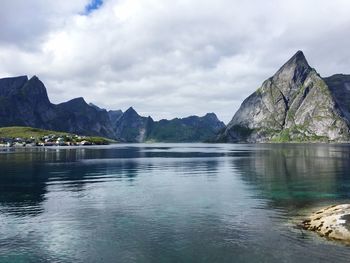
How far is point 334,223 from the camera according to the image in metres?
45.2

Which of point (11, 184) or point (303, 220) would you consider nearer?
point (303, 220)

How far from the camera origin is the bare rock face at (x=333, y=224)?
43.0 m

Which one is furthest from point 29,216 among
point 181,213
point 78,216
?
point 181,213

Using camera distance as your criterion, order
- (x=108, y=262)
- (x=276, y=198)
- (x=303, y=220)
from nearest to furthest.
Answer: (x=108, y=262)
(x=303, y=220)
(x=276, y=198)

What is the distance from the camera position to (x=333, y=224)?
4503 centimetres

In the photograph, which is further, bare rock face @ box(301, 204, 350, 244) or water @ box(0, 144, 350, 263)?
bare rock face @ box(301, 204, 350, 244)

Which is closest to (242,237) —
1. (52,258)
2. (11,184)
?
(52,258)

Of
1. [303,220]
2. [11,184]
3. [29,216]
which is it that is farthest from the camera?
[11,184]

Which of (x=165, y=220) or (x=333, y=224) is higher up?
(x=333, y=224)

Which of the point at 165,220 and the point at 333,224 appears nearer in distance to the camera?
the point at 333,224

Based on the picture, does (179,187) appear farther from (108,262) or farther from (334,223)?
(108,262)

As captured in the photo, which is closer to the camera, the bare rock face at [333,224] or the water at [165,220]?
the water at [165,220]

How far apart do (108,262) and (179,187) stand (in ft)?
170

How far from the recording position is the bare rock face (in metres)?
43.0
